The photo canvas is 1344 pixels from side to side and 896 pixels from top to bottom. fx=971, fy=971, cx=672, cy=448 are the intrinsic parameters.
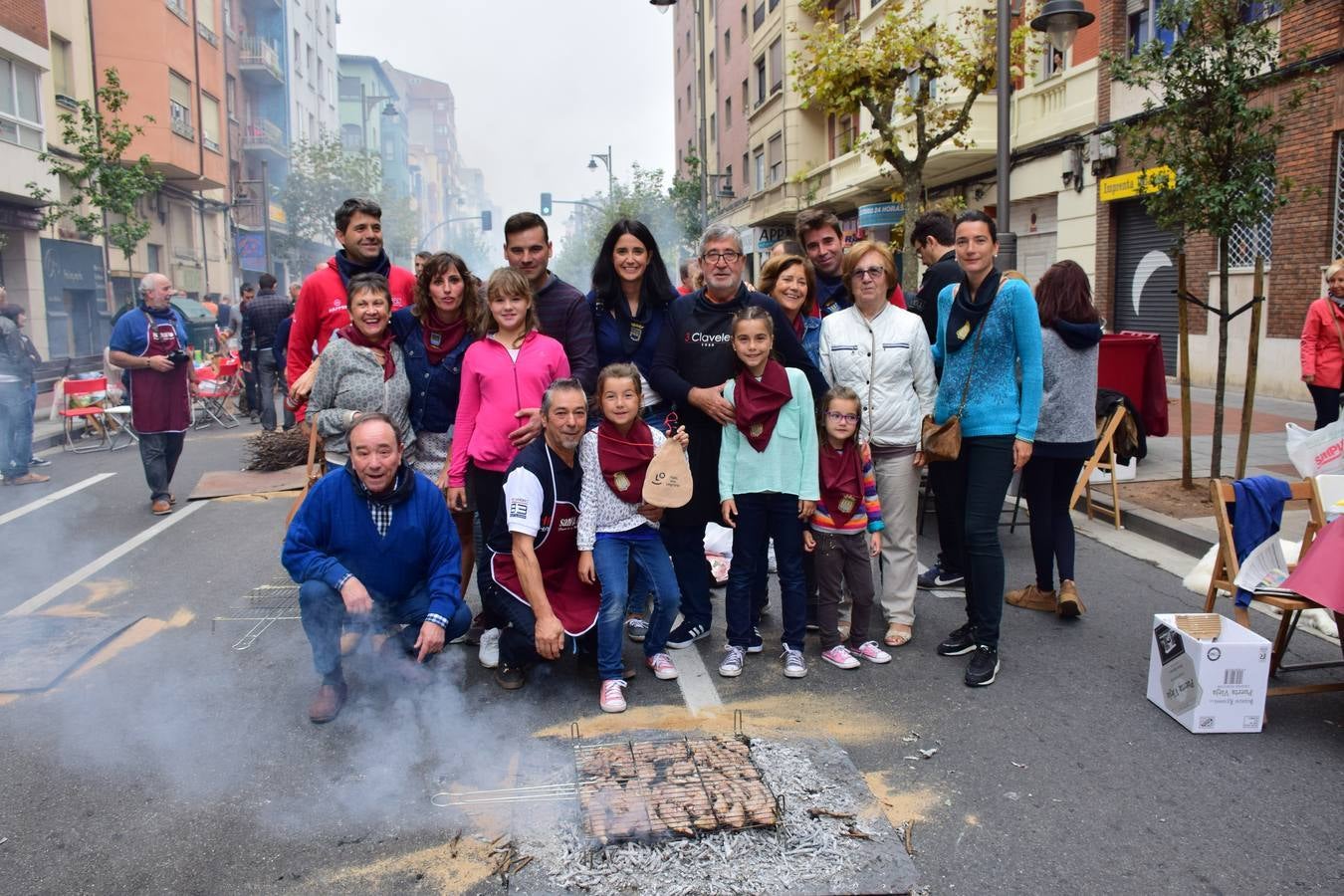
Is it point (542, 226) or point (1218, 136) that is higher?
point (1218, 136)

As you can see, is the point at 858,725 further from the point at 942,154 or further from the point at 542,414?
the point at 942,154

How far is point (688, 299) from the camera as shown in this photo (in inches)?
179

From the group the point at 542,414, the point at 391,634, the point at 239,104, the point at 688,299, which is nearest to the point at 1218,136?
the point at 688,299

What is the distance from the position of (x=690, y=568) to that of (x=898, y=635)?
1061 mm

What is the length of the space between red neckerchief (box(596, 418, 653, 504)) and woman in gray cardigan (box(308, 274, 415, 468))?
104 centimetres

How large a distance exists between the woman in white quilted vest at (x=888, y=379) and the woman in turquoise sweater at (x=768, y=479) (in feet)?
1.24

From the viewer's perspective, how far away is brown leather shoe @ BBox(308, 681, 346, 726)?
383 cm

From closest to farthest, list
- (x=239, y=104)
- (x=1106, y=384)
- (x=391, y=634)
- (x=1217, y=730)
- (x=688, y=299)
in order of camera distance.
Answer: (x=1217, y=730)
(x=391, y=634)
(x=688, y=299)
(x=1106, y=384)
(x=239, y=104)

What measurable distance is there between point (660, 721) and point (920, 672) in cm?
128

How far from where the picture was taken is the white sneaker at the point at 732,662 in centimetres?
430

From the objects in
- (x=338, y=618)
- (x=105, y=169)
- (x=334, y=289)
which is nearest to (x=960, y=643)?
(x=338, y=618)

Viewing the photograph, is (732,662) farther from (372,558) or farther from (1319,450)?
(1319,450)

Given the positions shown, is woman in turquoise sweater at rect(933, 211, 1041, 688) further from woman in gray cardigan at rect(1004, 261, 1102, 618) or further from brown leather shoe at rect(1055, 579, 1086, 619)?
brown leather shoe at rect(1055, 579, 1086, 619)

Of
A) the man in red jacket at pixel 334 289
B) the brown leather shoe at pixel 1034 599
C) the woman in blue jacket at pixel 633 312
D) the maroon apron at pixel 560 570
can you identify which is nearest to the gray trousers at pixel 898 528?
the brown leather shoe at pixel 1034 599
